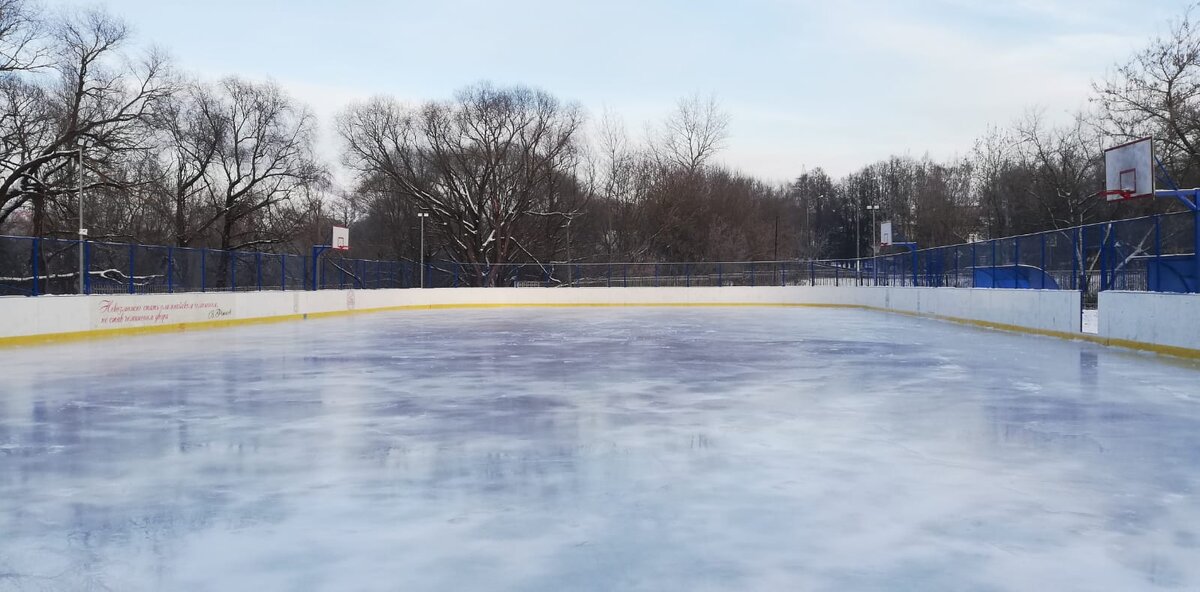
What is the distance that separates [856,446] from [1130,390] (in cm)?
571

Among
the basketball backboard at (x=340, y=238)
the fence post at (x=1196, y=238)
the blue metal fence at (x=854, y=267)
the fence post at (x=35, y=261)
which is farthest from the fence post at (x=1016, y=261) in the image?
the basketball backboard at (x=340, y=238)

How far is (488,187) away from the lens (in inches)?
2228

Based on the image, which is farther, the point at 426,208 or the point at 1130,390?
the point at 426,208

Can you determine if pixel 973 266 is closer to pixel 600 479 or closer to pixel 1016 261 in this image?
pixel 1016 261

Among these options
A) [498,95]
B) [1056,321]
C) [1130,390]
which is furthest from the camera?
[498,95]

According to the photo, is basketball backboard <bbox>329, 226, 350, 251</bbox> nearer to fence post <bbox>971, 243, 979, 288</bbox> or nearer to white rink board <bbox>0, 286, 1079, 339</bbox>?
white rink board <bbox>0, 286, 1079, 339</bbox>

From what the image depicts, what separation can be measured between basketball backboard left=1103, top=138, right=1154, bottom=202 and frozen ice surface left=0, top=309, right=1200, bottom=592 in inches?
267

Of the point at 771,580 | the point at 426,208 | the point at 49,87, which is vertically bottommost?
the point at 771,580

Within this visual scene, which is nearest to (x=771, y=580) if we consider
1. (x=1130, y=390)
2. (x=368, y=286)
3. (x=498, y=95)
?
(x=1130, y=390)

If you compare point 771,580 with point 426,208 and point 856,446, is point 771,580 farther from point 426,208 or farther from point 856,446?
point 426,208

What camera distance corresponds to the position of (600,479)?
235 inches

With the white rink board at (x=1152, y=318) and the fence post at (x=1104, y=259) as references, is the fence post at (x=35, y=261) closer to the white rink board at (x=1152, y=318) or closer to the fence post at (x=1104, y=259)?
the white rink board at (x=1152, y=318)

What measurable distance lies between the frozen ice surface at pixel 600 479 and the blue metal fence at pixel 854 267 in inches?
191

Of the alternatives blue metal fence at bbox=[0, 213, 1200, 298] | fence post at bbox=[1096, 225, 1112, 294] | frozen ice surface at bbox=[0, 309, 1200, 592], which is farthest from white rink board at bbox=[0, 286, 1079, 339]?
frozen ice surface at bbox=[0, 309, 1200, 592]
